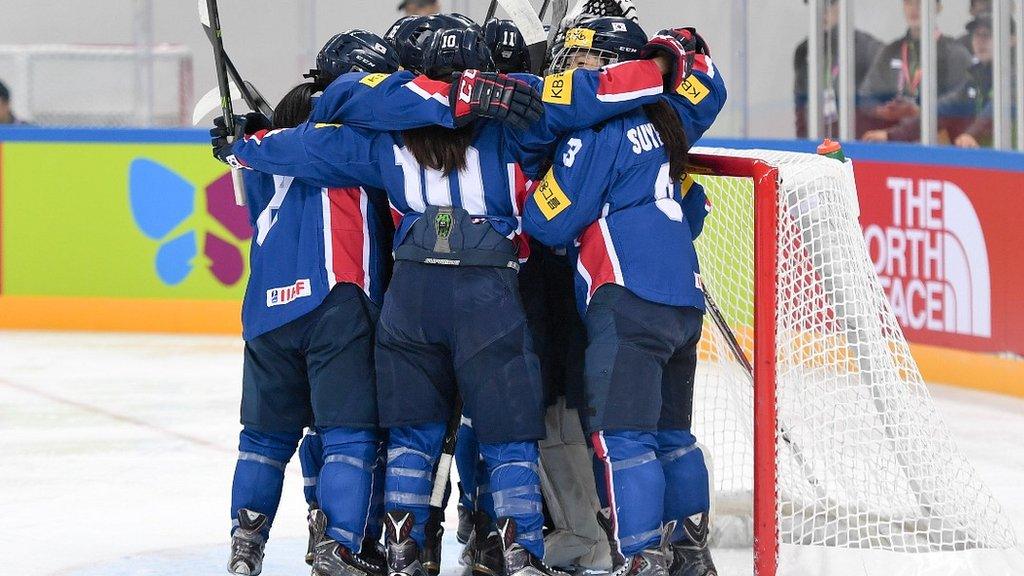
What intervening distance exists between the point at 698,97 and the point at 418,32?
0.61 metres

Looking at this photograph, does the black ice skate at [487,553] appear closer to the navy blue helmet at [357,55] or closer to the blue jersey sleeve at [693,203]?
the blue jersey sleeve at [693,203]

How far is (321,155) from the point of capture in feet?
10.8

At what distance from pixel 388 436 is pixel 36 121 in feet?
16.0

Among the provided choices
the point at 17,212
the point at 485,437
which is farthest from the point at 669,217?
the point at 17,212

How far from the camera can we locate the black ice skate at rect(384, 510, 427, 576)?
128 inches

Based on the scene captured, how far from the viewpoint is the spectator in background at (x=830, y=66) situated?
6641mm

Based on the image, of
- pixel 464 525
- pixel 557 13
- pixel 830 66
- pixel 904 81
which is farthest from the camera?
pixel 830 66

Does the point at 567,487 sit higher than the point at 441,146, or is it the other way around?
the point at 441,146

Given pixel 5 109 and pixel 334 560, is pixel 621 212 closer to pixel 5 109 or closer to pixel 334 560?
pixel 334 560

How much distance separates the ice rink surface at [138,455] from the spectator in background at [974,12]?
1.26 meters

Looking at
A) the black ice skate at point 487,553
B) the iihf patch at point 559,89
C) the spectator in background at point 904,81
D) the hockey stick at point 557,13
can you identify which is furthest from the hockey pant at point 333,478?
the spectator in background at point 904,81

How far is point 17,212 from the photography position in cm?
760

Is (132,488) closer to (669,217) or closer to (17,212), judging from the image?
(669,217)

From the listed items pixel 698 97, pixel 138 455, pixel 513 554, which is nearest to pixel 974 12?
pixel 698 97
